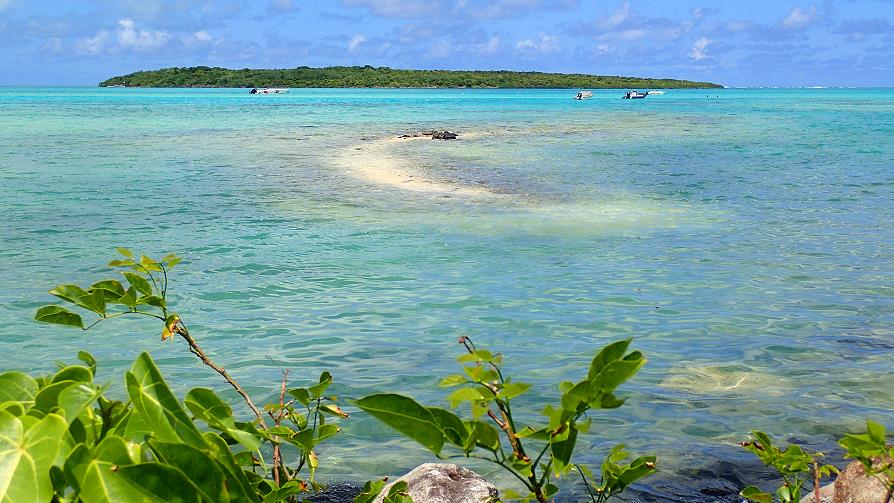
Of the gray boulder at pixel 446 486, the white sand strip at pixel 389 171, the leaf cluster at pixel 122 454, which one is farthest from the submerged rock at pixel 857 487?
the white sand strip at pixel 389 171

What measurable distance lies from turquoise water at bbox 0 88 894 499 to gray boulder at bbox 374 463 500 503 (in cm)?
68

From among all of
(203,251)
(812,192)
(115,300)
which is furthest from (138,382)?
(812,192)

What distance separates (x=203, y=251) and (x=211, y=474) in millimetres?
9653

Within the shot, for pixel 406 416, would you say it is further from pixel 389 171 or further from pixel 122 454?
pixel 389 171

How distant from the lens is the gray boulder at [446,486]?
360cm

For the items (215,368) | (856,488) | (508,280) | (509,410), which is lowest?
(508,280)

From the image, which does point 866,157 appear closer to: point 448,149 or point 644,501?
point 448,149

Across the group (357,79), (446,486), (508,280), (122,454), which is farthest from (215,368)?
(357,79)

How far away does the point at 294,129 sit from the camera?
3516 centimetres

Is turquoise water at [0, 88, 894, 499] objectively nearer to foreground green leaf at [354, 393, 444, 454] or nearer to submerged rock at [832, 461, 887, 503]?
submerged rock at [832, 461, 887, 503]

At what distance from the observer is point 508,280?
8.39 m

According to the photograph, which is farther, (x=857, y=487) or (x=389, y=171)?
(x=389, y=171)

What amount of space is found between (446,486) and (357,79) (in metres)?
160

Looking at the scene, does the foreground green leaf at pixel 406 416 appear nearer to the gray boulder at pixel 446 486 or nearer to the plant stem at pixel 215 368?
the plant stem at pixel 215 368
